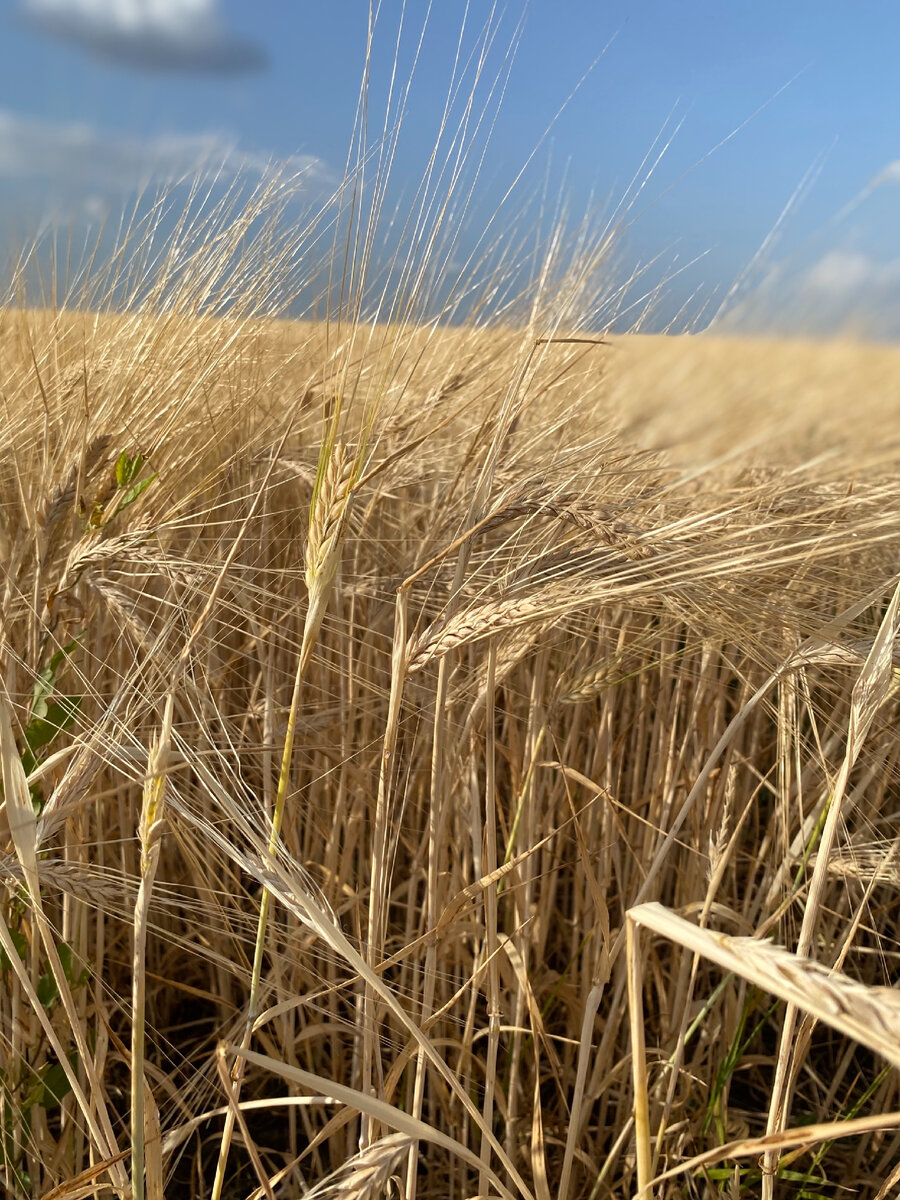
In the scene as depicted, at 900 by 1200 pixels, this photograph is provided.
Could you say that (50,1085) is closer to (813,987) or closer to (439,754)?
(439,754)

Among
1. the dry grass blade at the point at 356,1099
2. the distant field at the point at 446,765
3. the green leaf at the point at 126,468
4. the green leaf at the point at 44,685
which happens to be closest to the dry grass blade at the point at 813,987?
the distant field at the point at 446,765

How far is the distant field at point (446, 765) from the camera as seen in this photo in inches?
24.4

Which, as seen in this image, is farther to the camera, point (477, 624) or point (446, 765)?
point (446, 765)

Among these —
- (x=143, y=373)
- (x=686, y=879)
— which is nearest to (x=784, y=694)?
(x=686, y=879)

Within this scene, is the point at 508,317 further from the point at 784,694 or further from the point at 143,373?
the point at 784,694

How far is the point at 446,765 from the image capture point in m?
0.98

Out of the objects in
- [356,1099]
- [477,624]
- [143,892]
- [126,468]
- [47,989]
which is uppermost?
[126,468]

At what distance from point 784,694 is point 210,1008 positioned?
1.02 meters

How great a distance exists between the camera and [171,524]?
94 cm

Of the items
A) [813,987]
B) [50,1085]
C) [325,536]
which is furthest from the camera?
[50,1085]

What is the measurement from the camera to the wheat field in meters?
0.62

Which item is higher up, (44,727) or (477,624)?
(477,624)

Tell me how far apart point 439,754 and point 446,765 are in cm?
21

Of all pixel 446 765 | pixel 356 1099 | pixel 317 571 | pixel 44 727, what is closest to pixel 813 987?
pixel 356 1099
